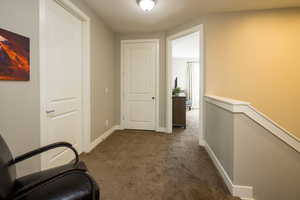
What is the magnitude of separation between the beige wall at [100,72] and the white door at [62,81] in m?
0.32

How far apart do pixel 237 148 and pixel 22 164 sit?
2135mm

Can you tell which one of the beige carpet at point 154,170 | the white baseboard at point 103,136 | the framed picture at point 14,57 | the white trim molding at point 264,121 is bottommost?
the beige carpet at point 154,170

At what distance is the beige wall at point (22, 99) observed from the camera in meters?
1.40

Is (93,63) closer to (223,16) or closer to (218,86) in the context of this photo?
(218,86)

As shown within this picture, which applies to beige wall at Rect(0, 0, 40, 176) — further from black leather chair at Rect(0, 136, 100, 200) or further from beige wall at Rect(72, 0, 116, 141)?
beige wall at Rect(72, 0, 116, 141)

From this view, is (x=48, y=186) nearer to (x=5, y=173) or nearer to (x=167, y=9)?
(x=5, y=173)

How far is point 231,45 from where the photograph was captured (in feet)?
10.4

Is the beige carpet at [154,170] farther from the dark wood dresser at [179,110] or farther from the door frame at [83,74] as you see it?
the dark wood dresser at [179,110]

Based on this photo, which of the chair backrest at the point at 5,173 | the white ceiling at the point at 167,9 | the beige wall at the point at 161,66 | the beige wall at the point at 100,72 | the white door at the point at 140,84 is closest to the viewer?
the chair backrest at the point at 5,173

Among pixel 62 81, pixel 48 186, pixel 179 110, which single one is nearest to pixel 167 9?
pixel 62 81

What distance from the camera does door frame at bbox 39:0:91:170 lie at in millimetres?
1793

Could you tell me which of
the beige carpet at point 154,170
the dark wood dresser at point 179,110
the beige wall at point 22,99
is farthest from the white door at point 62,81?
the dark wood dresser at point 179,110

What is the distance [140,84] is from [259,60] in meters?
2.60

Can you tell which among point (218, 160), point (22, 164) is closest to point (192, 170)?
point (218, 160)
